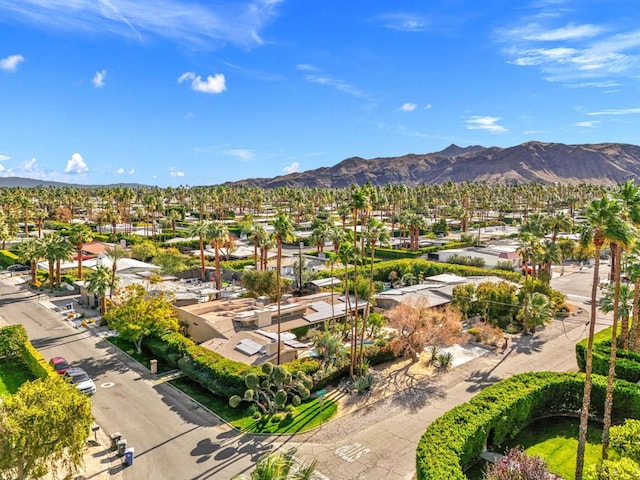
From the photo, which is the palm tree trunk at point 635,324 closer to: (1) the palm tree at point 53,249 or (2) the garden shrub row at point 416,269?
(2) the garden shrub row at point 416,269

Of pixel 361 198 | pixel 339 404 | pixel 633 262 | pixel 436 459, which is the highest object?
pixel 361 198

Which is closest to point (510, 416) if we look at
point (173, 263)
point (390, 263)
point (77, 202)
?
point (390, 263)

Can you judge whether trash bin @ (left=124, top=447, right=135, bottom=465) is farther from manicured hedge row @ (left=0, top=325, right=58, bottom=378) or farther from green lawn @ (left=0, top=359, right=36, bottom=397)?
manicured hedge row @ (left=0, top=325, right=58, bottom=378)

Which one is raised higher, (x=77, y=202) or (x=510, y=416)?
(x=77, y=202)

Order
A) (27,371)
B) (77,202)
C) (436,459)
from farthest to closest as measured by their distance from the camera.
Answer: (77,202)
(27,371)
(436,459)

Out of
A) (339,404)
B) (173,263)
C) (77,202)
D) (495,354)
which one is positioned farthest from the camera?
(77,202)

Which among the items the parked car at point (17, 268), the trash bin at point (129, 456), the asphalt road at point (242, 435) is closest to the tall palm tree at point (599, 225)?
the asphalt road at point (242, 435)

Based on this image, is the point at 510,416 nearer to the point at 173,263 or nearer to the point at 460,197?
the point at 173,263

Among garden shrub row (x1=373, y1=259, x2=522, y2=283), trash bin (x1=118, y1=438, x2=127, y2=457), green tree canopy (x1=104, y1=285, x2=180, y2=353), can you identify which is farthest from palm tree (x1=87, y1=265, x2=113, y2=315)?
garden shrub row (x1=373, y1=259, x2=522, y2=283)
